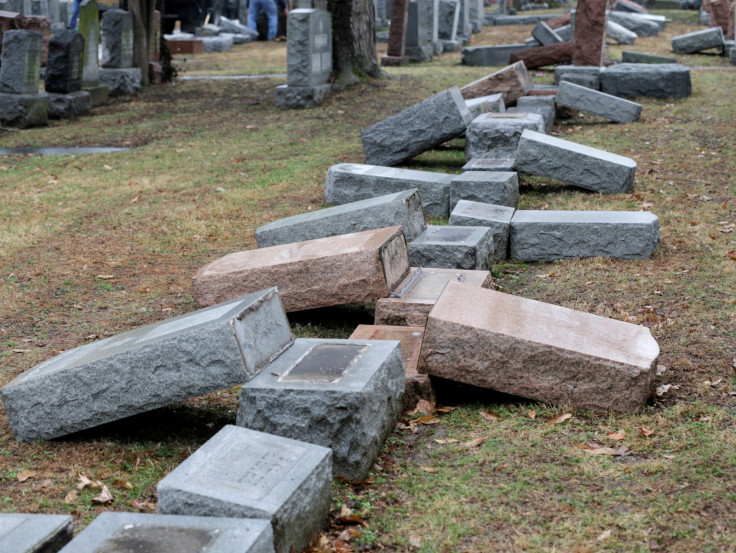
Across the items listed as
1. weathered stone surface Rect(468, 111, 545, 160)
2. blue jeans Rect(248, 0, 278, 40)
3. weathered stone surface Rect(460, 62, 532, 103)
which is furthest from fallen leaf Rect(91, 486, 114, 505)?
blue jeans Rect(248, 0, 278, 40)

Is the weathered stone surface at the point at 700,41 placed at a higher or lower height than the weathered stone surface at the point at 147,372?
higher

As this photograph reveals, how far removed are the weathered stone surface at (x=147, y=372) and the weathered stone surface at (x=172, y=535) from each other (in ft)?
3.35

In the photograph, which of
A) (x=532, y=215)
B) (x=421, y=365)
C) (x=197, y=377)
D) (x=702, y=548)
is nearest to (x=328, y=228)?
(x=532, y=215)

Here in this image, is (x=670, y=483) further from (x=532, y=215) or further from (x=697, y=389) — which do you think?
(x=532, y=215)

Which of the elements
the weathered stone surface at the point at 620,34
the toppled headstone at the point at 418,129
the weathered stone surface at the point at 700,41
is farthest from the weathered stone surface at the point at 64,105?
the weathered stone surface at the point at 620,34

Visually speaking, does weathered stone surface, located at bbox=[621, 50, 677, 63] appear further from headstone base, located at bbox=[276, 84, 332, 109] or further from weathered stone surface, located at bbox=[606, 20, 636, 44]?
headstone base, located at bbox=[276, 84, 332, 109]

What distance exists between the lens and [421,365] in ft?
14.6

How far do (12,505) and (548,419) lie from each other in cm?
256

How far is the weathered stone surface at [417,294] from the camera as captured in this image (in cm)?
526

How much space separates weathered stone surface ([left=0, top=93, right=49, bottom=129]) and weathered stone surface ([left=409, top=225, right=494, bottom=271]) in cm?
1032

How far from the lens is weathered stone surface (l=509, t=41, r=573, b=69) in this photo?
1781cm

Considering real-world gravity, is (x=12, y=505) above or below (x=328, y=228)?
below

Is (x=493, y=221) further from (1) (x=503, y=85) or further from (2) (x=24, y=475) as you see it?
(1) (x=503, y=85)

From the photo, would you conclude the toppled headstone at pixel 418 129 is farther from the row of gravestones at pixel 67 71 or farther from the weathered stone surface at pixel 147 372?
the row of gravestones at pixel 67 71
